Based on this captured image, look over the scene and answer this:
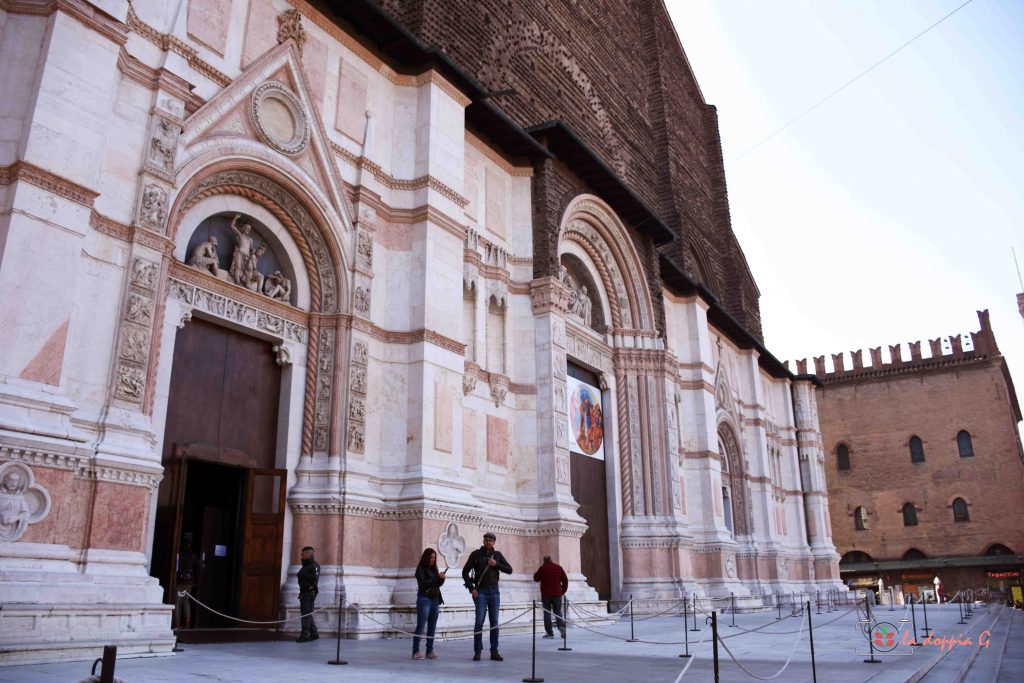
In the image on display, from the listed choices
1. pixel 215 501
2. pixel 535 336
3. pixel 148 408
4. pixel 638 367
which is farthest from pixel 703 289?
pixel 148 408

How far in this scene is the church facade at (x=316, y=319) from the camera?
26.5ft

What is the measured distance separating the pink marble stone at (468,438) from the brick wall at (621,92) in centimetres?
437

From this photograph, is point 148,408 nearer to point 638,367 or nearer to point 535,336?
point 535,336

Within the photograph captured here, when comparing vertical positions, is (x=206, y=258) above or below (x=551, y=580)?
above

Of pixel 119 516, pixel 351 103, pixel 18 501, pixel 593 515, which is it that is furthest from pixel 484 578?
pixel 593 515

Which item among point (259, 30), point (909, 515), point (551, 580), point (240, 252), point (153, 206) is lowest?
point (551, 580)

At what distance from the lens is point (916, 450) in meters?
47.2

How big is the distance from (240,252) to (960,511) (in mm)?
46330

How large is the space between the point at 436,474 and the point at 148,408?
4.59m

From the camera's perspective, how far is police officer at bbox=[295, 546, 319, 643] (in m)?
10.1

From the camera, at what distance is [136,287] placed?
914cm

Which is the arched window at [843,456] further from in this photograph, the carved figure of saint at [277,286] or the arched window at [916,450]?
the carved figure of saint at [277,286]

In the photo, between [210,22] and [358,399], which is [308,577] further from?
[210,22]

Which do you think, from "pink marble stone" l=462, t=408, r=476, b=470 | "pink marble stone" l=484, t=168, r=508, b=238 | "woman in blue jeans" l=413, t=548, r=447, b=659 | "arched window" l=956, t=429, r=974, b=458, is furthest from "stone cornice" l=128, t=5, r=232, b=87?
"arched window" l=956, t=429, r=974, b=458
